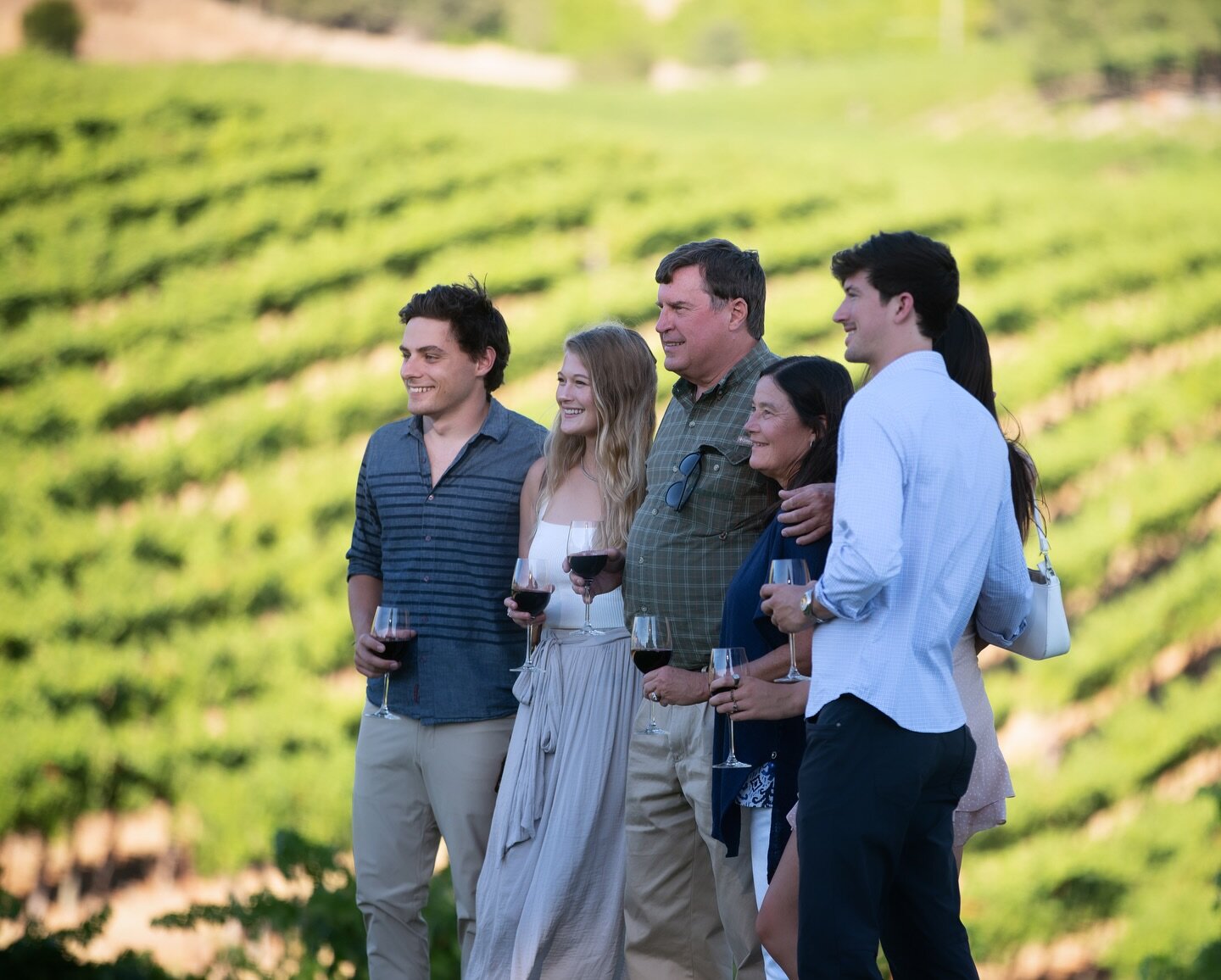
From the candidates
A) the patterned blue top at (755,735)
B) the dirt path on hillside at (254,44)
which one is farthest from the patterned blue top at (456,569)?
the dirt path on hillside at (254,44)

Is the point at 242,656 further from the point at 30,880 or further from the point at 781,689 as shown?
the point at 781,689

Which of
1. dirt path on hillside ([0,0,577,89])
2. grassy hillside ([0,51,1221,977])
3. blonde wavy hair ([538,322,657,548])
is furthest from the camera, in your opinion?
dirt path on hillside ([0,0,577,89])

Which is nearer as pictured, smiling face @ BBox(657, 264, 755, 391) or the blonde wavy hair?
smiling face @ BBox(657, 264, 755, 391)

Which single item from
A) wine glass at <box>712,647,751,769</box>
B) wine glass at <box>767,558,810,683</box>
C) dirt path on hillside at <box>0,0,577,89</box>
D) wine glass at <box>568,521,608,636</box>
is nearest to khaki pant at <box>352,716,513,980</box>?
wine glass at <box>568,521,608,636</box>

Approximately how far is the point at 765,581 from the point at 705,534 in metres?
0.22

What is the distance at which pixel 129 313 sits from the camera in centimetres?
726

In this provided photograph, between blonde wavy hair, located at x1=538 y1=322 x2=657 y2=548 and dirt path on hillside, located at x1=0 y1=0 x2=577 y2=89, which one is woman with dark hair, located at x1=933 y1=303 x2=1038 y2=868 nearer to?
blonde wavy hair, located at x1=538 y1=322 x2=657 y2=548

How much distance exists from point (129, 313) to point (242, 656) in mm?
2095

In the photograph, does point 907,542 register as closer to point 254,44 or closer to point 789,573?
point 789,573

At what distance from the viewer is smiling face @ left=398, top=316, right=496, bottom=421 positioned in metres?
2.52

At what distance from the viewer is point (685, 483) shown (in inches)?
85.3

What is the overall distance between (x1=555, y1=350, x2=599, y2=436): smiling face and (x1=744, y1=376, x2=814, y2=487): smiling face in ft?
1.49

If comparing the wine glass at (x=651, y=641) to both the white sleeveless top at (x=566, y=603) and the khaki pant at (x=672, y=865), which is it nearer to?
the khaki pant at (x=672, y=865)

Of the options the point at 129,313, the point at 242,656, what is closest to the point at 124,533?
the point at 242,656
